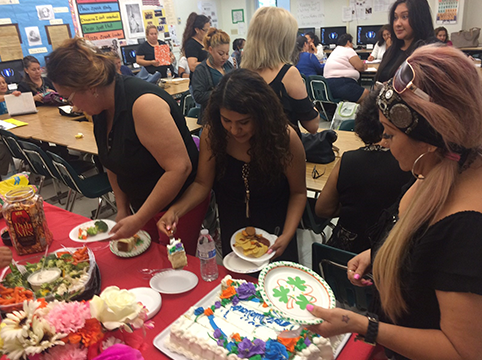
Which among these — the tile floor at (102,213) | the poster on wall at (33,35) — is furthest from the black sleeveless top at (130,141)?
the poster on wall at (33,35)

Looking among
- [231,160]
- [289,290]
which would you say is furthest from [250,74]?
[289,290]

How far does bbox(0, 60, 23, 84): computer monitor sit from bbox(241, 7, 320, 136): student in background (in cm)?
476

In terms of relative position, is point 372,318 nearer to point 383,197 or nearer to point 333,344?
point 333,344

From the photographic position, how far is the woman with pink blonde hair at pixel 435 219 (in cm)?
75

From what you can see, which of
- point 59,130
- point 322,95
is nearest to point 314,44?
point 322,95

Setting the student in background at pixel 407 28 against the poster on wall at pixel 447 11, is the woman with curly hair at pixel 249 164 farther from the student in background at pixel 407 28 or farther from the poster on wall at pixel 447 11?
the poster on wall at pixel 447 11

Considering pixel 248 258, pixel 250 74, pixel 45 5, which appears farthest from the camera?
pixel 45 5

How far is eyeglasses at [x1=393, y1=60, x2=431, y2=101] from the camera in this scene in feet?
2.54

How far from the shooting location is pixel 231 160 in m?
1.67

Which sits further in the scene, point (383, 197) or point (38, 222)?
point (383, 197)

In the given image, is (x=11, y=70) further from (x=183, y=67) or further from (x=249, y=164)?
(x=249, y=164)

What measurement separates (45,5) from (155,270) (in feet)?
21.5

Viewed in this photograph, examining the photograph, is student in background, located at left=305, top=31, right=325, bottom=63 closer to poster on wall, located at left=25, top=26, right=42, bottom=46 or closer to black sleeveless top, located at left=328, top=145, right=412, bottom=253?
poster on wall, located at left=25, top=26, right=42, bottom=46

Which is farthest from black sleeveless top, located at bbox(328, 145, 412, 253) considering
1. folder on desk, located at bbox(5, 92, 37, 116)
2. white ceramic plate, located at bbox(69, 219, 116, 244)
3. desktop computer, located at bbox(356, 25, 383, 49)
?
desktop computer, located at bbox(356, 25, 383, 49)
